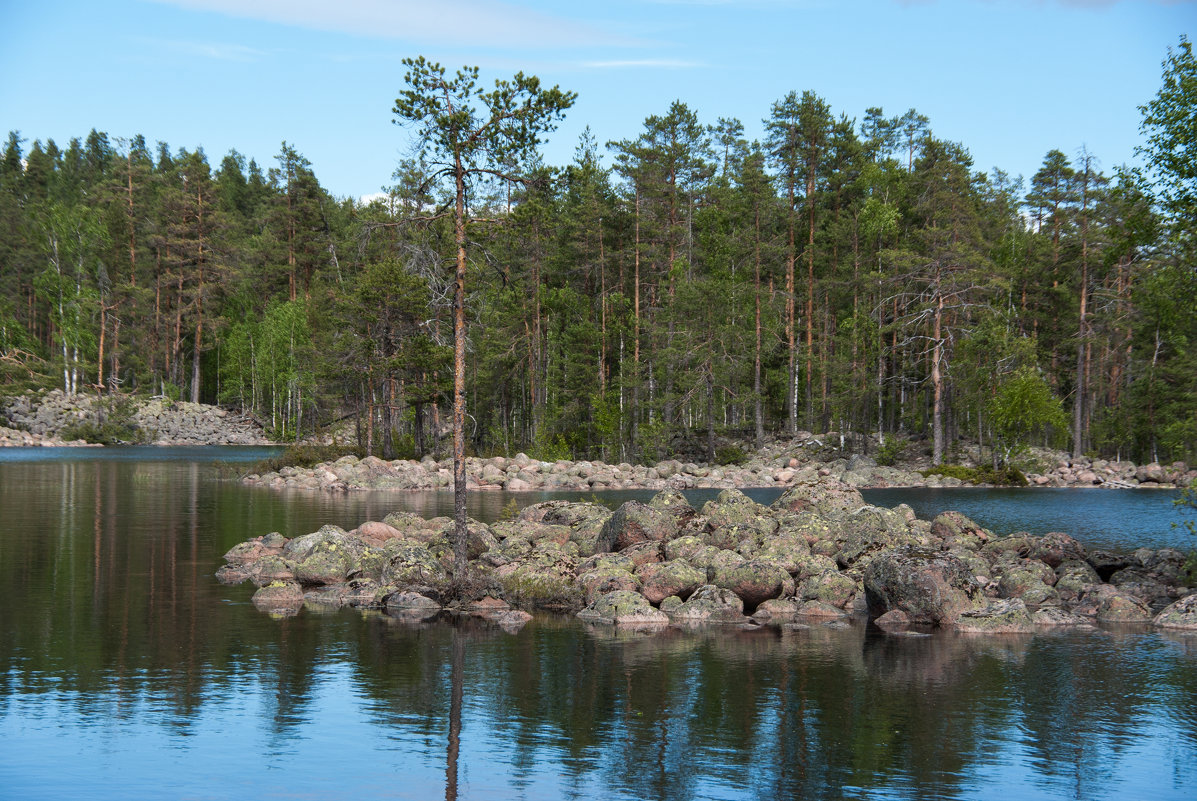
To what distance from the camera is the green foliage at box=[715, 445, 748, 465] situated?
68.4m

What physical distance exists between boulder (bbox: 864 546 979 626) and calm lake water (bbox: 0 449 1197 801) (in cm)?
112

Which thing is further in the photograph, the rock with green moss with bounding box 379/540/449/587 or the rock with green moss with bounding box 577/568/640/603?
the rock with green moss with bounding box 379/540/449/587

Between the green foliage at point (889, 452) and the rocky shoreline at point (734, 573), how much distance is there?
35.9 meters

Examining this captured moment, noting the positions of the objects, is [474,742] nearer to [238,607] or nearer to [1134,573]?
[238,607]

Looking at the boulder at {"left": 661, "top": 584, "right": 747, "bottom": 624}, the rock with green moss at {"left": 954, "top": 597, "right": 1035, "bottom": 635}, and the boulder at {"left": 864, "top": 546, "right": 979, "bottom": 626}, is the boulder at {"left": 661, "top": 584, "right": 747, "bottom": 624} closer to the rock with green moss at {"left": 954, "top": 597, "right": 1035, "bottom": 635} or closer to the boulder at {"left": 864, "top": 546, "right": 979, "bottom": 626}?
the boulder at {"left": 864, "top": 546, "right": 979, "bottom": 626}

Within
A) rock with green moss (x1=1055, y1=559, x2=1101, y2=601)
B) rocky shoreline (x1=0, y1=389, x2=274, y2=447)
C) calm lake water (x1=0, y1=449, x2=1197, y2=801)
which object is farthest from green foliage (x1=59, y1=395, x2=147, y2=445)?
rock with green moss (x1=1055, y1=559, x2=1101, y2=601)

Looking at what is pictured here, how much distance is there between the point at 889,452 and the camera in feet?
217

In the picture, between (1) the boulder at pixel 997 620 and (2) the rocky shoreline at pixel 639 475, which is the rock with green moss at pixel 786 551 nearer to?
(1) the boulder at pixel 997 620

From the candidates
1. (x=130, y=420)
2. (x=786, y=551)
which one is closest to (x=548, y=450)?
(x=786, y=551)

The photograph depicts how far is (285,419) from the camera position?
329 feet

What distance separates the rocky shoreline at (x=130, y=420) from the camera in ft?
301

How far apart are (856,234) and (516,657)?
5823 centimetres

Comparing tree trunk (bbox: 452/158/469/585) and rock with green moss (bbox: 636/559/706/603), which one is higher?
tree trunk (bbox: 452/158/469/585)

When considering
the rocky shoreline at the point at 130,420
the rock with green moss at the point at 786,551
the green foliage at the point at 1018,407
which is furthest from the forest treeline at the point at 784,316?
the rock with green moss at the point at 786,551
